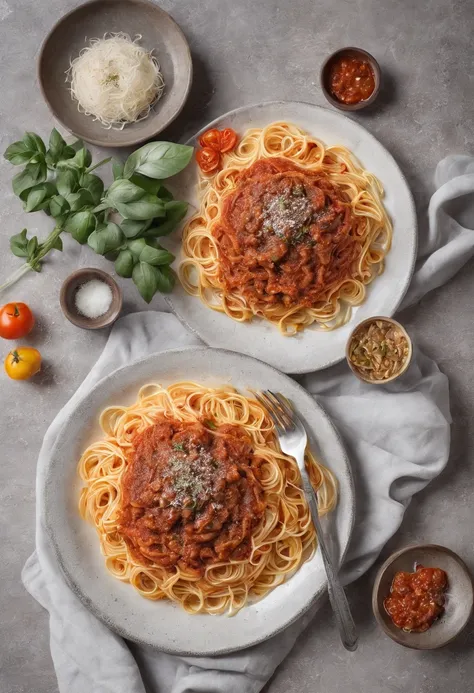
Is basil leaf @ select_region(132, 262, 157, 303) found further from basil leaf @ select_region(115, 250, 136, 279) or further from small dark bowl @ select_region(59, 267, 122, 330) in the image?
small dark bowl @ select_region(59, 267, 122, 330)

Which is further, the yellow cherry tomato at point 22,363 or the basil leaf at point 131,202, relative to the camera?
the yellow cherry tomato at point 22,363

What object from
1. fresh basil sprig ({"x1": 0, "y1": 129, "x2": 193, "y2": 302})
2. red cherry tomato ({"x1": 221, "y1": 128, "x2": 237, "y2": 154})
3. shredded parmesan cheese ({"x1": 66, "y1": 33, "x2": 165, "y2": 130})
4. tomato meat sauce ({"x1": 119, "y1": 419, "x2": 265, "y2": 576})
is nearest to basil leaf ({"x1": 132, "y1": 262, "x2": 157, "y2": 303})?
fresh basil sprig ({"x1": 0, "y1": 129, "x2": 193, "y2": 302})

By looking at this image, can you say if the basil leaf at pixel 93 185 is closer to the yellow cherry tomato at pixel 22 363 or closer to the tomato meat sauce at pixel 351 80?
the yellow cherry tomato at pixel 22 363

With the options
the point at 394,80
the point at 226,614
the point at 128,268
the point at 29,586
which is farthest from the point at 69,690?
the point at 394,80

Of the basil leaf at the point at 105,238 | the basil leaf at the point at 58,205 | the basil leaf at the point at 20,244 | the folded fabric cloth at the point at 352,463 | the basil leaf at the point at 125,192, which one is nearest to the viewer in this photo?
the basil leaf at the point at 125,192

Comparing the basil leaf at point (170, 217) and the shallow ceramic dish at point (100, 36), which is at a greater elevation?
the shallow ceramic dish at point (100, 36)

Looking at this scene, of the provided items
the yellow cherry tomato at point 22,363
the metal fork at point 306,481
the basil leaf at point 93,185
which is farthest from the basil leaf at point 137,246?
the metal fork at point 306,481
